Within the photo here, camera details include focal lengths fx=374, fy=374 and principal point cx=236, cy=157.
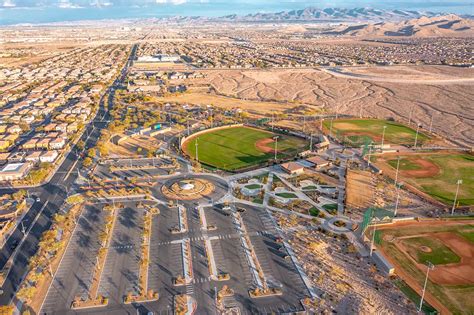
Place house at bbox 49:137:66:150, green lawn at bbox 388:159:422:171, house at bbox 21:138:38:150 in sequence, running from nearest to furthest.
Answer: green lawn at bbox 388:159:422:171 → house at bbox 21:138:38:150 → house at bbox 49:137:66:150

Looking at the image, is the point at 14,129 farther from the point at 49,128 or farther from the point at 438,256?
the point at 438,256

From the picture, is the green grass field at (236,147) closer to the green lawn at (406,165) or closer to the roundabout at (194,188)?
the roundabout at (194,188)

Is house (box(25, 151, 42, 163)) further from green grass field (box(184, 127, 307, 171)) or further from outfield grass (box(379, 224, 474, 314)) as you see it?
outfield grass (box(379, 224, 474, 314))

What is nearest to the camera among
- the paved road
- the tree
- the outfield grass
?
Answer: the outfield grass

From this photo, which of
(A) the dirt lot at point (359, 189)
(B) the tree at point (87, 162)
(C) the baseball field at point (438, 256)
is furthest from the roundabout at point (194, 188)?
(C) the baseball field at point (438, 256)

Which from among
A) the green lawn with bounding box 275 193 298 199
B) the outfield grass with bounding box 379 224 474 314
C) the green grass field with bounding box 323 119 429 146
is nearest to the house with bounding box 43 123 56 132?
the green lawn with bounding box 275 193 298 199

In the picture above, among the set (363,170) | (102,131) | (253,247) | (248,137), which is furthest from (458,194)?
(102,131)
